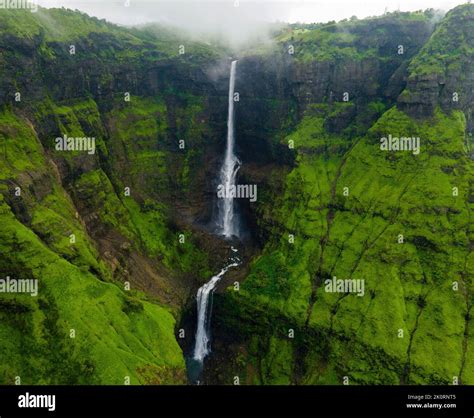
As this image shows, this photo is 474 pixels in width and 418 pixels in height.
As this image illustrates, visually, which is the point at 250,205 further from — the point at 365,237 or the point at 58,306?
the point at 58,306

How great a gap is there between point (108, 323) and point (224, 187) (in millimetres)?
47287

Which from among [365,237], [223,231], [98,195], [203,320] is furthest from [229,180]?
[365,237]

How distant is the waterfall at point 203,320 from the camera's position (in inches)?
3061

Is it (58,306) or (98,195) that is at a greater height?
(98,195)

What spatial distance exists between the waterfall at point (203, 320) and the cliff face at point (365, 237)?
1903 millimetres

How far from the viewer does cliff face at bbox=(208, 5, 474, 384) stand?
68625 millimetres

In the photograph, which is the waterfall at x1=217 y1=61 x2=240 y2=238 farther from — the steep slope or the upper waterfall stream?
the steep slope

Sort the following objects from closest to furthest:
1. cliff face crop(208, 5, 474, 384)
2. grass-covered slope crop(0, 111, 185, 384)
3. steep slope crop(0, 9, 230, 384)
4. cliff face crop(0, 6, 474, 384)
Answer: grass-covered slope crop(0, 111, 185, 384) → steep slope crop(0, 9, 230, 384) → cliff face crop(0, 6, 474, 384) → cliff face crop(208, 5, 474, 384)

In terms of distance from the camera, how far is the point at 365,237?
8062 centimetres

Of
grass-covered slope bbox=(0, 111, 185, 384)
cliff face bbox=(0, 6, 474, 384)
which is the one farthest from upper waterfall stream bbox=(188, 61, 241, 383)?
grass-covered slope bbox=(0, 111, 185, 384)

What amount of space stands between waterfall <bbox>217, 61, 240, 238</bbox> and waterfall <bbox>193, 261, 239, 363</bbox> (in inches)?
654

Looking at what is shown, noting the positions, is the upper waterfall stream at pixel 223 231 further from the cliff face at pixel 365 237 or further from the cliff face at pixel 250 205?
the cliff face at pixel 365 237

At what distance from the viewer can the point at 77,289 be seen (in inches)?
2391

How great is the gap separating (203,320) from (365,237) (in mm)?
31221
